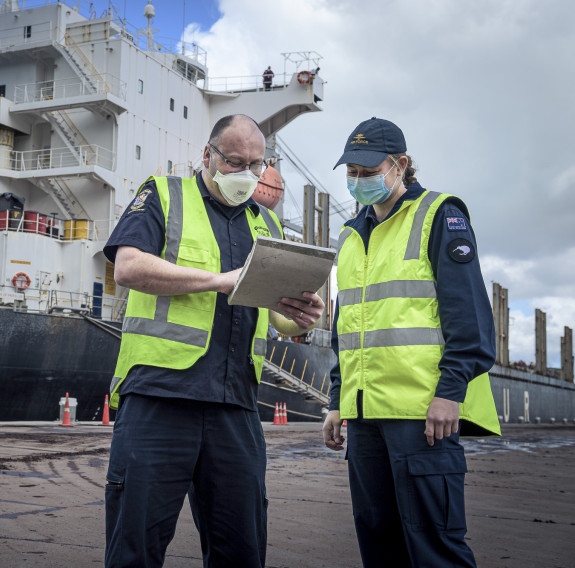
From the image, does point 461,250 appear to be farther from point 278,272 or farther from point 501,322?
point 501,322

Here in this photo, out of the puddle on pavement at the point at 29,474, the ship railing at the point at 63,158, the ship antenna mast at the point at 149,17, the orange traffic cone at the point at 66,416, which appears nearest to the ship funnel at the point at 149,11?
the ship antenna mast at the point at 149,17

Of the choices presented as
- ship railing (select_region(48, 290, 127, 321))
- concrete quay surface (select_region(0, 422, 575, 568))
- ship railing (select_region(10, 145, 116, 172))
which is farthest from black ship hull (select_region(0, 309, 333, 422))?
ship railing (select_region(10, 145, 116, 172))

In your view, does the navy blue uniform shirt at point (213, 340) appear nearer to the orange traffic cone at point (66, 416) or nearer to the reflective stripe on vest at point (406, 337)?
the reflective stripe on vest at point (406, 337)

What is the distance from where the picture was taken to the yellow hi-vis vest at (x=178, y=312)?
7.04ft

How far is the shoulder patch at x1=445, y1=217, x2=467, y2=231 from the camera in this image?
237cm

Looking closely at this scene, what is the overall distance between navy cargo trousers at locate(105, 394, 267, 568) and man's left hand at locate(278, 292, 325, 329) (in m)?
0.34

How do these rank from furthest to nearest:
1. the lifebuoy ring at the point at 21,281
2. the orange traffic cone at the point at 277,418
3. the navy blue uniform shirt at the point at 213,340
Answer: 1. the orange traffic cone at the point at 277,418
2. the lifebuoy ring at the point at 21,281
3. the navy blue uniform shirt at the point at 213,340

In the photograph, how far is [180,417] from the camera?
2131mm

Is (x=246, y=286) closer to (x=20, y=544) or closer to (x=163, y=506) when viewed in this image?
(x=163, y=506)

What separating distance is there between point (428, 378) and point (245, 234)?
780mm

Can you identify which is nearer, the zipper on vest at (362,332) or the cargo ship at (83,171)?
the zipper on vest at (362,332)

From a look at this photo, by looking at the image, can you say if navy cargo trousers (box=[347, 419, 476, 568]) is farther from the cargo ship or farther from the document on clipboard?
the cargo ship

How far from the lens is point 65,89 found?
60.9 ft

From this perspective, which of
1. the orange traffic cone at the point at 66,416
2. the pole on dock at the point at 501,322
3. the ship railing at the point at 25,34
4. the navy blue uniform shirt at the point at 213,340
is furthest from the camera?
the pole on dock at the point at 501,322
